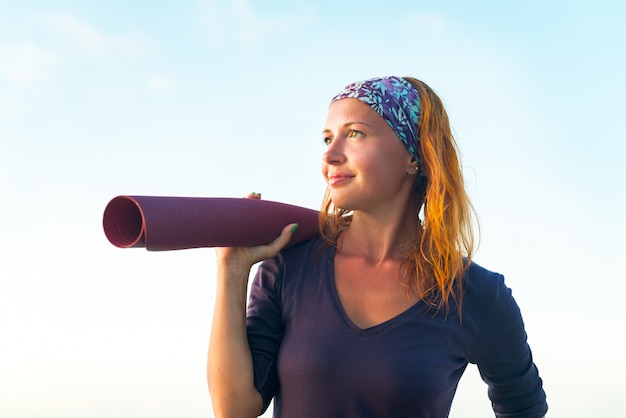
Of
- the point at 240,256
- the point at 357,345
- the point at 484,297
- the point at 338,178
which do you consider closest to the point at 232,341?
the point at 240,256

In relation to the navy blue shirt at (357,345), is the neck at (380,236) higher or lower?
higher

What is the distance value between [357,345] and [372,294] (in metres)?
0.29

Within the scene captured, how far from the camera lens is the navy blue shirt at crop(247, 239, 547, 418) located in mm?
3441

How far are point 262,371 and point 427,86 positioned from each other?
1.65m

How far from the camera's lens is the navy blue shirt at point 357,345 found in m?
3.44

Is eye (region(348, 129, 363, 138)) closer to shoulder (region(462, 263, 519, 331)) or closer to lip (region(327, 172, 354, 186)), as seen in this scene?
lip (region(327, 172, 354, 186))

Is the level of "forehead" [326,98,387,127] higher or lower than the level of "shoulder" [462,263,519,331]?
higher

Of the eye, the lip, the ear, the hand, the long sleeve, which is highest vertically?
the eye

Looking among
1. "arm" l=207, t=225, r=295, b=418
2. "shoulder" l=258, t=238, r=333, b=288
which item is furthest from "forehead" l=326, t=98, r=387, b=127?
"arm" l=207, t=225, r=295, b=418

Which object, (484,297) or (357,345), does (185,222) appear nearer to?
(357,345)

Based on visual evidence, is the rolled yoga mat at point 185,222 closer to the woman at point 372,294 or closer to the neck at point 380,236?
the woman at point 372,294

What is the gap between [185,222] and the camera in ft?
10.6

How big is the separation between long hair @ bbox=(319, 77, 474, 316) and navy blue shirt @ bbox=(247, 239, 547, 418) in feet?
0.29

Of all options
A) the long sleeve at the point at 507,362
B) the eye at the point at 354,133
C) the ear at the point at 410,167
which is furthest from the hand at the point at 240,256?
the long sleeve at the point at 507,362
